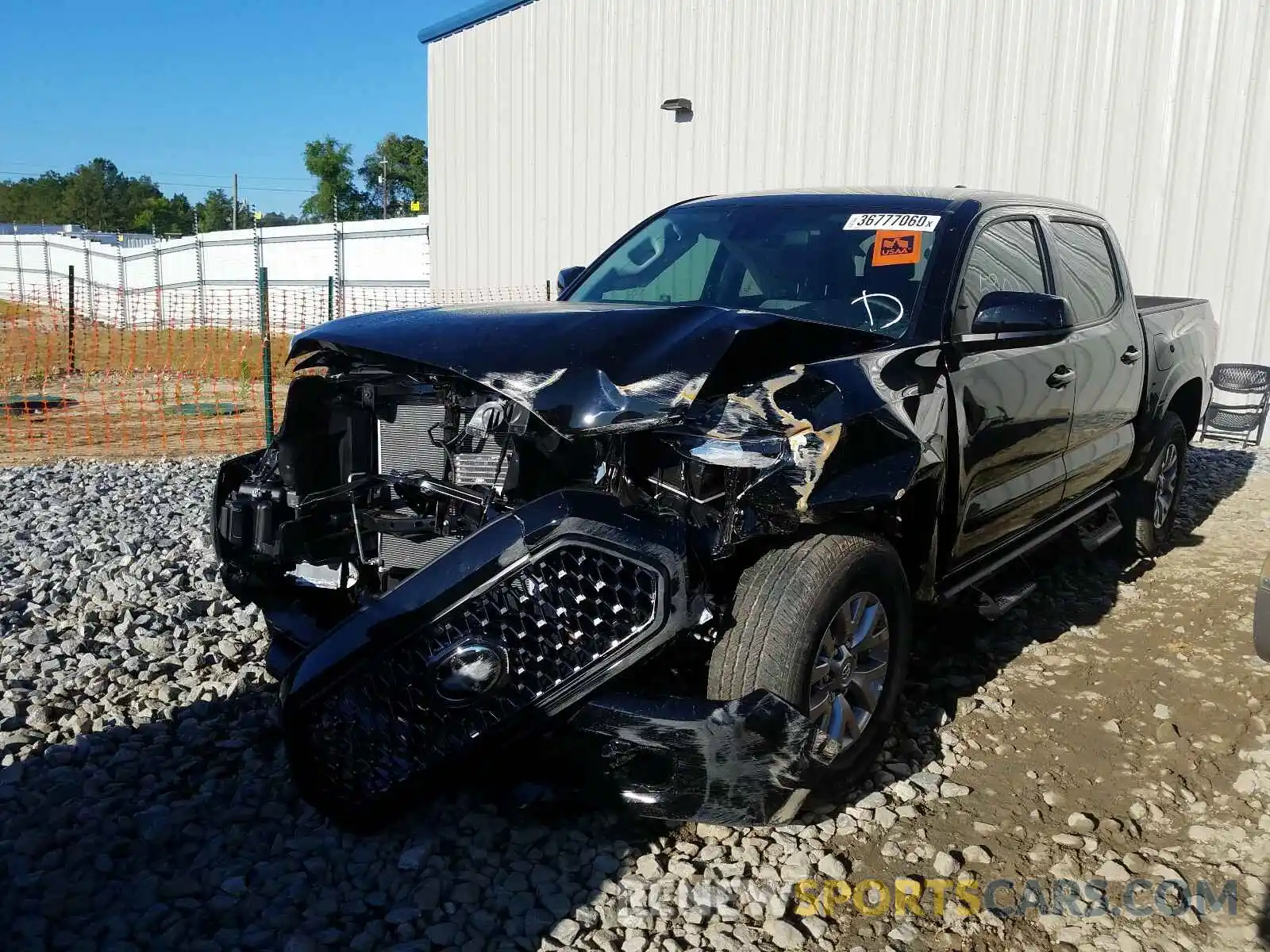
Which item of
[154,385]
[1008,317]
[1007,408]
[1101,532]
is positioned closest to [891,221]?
[1008,317]

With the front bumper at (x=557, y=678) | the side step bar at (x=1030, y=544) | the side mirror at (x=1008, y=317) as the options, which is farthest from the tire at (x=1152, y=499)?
the front bumper at (x=557, y=678)

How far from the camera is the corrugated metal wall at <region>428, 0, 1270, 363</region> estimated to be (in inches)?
399

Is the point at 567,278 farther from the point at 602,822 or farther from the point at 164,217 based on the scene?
the point at 164,217

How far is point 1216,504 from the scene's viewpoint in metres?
7.91

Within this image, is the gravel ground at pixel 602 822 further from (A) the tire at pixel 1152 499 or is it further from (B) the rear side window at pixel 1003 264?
(B) the rear side window at pixel 1003 264

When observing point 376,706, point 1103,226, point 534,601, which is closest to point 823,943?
point 534,601

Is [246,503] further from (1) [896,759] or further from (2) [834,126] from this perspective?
(2) [834,126]

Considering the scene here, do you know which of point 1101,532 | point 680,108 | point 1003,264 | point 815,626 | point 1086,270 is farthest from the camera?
point 680,108

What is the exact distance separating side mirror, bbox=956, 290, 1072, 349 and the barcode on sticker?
0.36 meters

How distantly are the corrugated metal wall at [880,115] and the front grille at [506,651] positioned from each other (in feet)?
31.7

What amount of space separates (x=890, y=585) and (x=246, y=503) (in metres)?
2.11

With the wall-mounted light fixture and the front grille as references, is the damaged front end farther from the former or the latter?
the wall-mounted light fixture

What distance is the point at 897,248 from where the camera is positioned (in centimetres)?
395

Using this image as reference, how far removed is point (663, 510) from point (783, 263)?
1.64 metres
